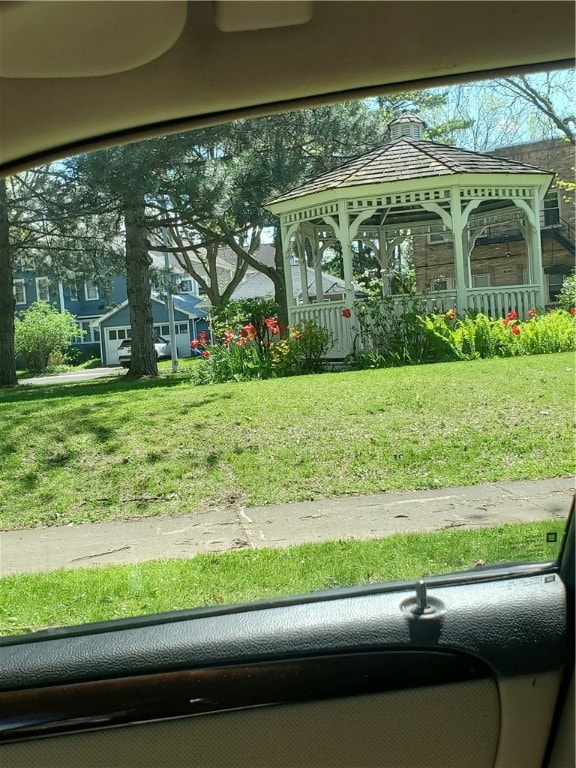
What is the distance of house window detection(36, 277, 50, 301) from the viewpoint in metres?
13.8

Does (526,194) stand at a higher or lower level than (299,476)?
higher

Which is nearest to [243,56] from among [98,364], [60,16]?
[60,16]

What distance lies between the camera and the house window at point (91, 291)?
44.3 feet

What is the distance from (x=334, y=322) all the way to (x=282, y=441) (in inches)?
189

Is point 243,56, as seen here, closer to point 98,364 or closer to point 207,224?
point 207,224

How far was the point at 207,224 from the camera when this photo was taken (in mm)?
10070

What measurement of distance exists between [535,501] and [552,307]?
584 cm

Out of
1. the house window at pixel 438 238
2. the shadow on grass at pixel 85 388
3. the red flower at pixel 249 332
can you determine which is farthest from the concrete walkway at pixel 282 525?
the house window at pixel 438 238

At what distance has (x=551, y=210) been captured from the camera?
8.97 meters

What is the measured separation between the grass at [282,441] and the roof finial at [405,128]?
2701mm

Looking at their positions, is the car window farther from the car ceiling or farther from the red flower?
the car ceiling

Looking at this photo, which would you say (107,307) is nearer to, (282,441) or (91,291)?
(91,291)

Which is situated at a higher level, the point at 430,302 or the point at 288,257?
the point at 288,257

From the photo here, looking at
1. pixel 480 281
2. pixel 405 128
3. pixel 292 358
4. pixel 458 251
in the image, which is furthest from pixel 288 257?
pixel 405 128
